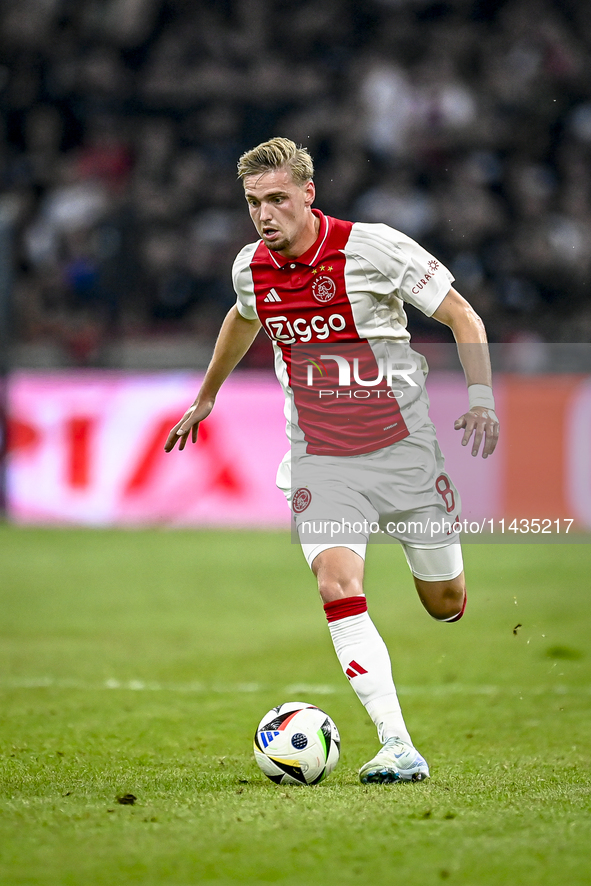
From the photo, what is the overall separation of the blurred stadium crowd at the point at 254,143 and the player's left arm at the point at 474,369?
6597mm

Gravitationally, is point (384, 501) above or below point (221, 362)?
below

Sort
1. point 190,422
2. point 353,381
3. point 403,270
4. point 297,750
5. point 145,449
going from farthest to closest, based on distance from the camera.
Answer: point 145,449 → point 190,422 → point 353,381 → point 403,270 → point 297,750

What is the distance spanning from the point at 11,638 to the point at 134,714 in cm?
222

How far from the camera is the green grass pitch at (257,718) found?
2.94m

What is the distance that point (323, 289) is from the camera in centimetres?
423

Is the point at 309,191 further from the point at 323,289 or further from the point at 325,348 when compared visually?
the point at 325,348

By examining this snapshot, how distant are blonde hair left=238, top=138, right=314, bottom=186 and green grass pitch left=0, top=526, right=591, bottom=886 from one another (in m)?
2.07

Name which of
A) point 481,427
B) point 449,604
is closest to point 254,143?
point 449,604

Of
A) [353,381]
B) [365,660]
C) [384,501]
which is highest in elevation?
[353,381]

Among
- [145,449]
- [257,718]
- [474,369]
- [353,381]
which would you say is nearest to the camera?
[474,369]

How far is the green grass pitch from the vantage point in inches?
116

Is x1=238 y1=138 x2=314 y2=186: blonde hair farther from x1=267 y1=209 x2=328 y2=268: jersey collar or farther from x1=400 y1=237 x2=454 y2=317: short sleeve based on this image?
x1=400 y1=237 x2=454 y2=317: short sleeve

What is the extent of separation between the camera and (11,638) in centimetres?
729

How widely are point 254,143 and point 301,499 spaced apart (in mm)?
7951
